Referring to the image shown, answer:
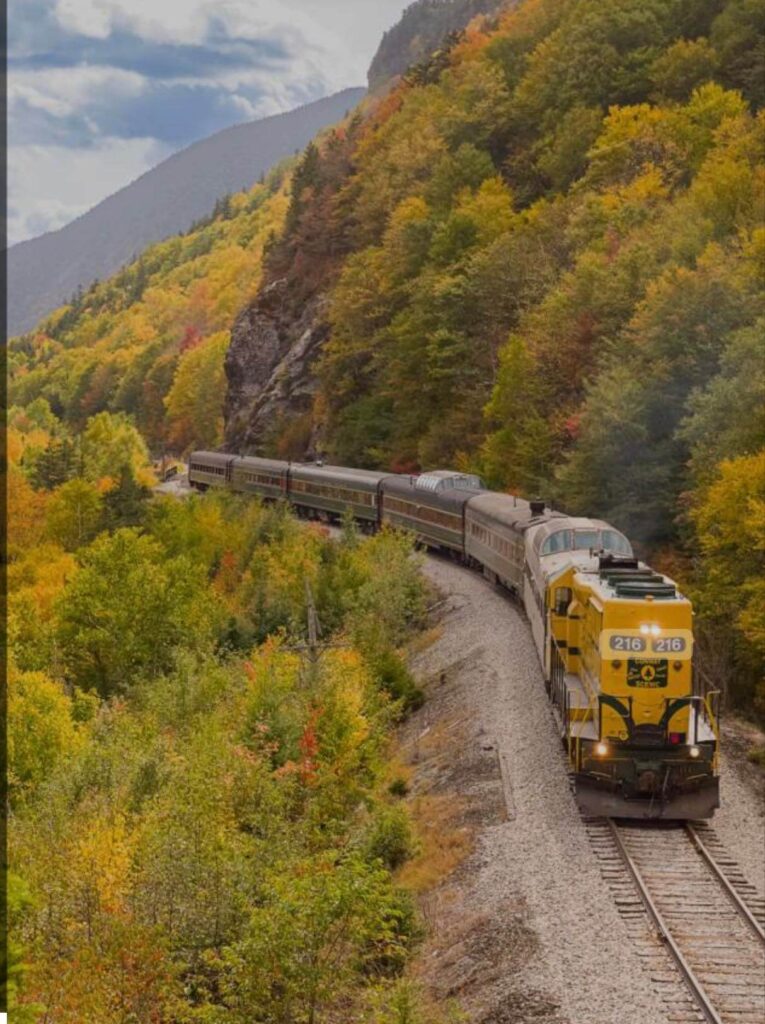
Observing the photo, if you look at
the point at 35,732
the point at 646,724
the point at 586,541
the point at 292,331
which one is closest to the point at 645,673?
the point at 646,724

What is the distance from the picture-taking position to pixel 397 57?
194750mm

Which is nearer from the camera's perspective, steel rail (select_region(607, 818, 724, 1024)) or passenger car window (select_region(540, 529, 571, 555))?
steel rail (select_region(607, 818, 724, 1024))

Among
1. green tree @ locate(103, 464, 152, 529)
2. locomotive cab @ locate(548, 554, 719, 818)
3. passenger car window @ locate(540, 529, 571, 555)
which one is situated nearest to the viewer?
locomotive cab @ locate(548, 554, 719, 818)

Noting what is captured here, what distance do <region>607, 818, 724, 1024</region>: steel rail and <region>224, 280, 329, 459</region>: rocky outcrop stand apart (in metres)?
74.9

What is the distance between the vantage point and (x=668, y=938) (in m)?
17.5

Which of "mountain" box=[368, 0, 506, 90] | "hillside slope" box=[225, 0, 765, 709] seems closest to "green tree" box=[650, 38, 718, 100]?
"hillside slope" box=[225, 0, 765, 709]

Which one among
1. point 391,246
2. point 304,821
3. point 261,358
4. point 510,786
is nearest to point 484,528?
point 510,786

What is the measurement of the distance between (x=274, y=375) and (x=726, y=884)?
8877cm

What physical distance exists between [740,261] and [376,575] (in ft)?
63.5

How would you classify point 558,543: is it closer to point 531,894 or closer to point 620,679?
point 620,679

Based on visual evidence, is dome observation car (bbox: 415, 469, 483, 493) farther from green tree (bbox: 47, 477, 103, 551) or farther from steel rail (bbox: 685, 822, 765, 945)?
steel rail (bbox: 685, 822, 765, 945)

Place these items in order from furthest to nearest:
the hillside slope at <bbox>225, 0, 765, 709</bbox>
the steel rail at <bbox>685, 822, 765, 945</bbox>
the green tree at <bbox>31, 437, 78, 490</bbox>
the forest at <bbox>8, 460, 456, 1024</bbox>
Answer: the green tree at <bbox>31, 437, 78, 490</bbox> < the hillside slope at <bbox>225, 0, 765, 709</bbox> < the steel rail at <bbox>685, 822, 765, 945</bbox> < the forest at <bbox>8, 460, 456, 1024</bbox>

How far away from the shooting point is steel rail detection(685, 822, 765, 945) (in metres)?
18.2

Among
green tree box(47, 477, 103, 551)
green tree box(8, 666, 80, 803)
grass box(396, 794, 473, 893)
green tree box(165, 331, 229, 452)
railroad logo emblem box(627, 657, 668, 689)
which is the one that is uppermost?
green tree box(165, 331, 229, 452)
